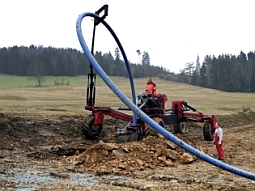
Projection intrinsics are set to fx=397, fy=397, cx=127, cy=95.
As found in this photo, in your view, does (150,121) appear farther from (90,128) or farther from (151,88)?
(151,88)

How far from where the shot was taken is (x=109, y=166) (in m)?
9.41

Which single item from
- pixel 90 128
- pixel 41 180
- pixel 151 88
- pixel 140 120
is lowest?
pixel 41 180

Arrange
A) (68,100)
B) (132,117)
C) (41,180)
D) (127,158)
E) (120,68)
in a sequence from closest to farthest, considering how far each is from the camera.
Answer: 1. (41,180)
2. (127,158)
3. (132,117)
4. (68,100)
5. (120,68)

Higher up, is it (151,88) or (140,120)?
(151,88)

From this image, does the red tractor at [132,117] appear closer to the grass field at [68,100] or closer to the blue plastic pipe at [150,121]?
the blue plastic pipe at [150,121]

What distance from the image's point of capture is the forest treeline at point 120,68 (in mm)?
85875

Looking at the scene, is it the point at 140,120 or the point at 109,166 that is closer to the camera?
the point at 109,166

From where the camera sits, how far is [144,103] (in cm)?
1477

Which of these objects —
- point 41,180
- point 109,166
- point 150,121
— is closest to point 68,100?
point 109,166

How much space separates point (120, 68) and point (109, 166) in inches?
3213

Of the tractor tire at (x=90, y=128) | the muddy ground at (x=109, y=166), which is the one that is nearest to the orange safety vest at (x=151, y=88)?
the tractor tire at (x=90, y=128)

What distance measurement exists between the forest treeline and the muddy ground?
6831cm

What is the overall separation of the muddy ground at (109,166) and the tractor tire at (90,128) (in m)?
0.25

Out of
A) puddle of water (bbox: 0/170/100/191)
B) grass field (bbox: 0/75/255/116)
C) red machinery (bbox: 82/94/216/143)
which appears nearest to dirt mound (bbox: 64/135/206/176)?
puddle of water (bbox: 0/170/100/191)
